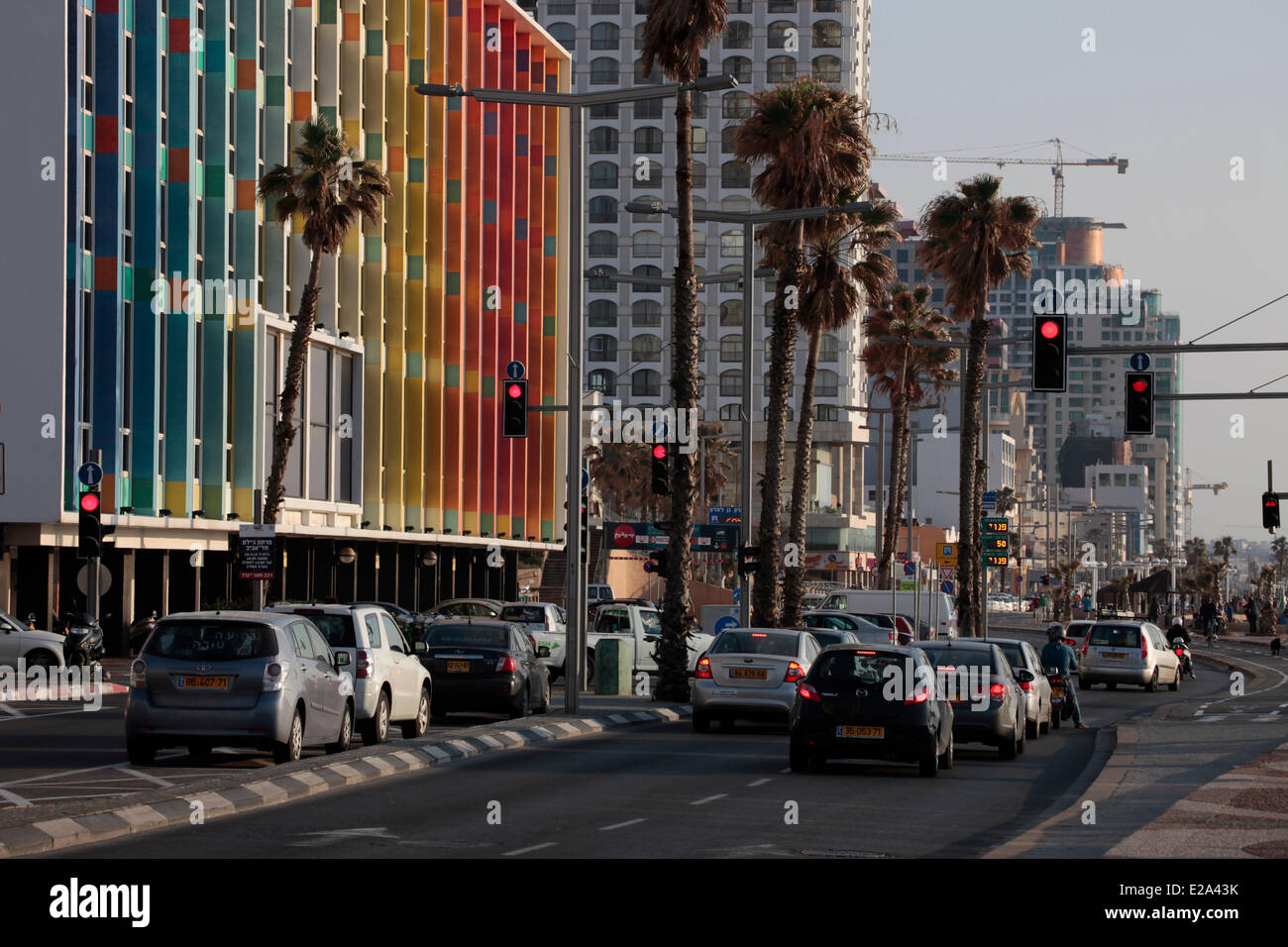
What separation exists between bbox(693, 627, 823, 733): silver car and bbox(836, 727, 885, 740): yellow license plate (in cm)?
585

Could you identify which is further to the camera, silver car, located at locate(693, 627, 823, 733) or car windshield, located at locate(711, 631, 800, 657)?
car windshield, located at locate(711, 631, 800, 657)

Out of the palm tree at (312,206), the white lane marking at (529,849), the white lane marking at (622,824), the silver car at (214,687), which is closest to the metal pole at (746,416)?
the palm tree at (312,206)

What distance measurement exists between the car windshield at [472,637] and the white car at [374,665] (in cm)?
325

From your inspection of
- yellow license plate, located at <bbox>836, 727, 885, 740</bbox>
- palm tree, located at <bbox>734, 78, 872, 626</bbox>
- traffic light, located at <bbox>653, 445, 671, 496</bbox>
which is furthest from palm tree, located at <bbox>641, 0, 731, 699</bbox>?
yellow license plate, located at <bbox>836, 727, 885, 740</bbox>

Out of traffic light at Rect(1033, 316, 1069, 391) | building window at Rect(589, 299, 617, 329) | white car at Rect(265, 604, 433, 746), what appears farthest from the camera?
building window at Rect(589, 299, 617, 329)

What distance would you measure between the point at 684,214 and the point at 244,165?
19957mm

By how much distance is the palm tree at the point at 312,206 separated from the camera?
46.5 metres

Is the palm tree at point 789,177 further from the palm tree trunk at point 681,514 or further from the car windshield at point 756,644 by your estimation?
the car windshield at point 756,644

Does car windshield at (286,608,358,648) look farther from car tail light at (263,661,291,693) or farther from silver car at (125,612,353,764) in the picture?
car tail light at (263,661,291,693)

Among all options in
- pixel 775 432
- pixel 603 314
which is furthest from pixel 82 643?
pixel 603 314

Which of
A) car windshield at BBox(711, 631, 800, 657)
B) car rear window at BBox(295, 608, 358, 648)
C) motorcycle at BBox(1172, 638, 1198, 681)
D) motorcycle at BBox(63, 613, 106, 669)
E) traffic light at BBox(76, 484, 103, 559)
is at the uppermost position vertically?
traffic light at BBox(76, 484, 103, 559)

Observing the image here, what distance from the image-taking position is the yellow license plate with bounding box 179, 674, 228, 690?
19406 millimetres

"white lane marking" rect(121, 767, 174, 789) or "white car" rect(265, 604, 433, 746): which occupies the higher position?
"white car" rect(265, 604, 433, 746)
